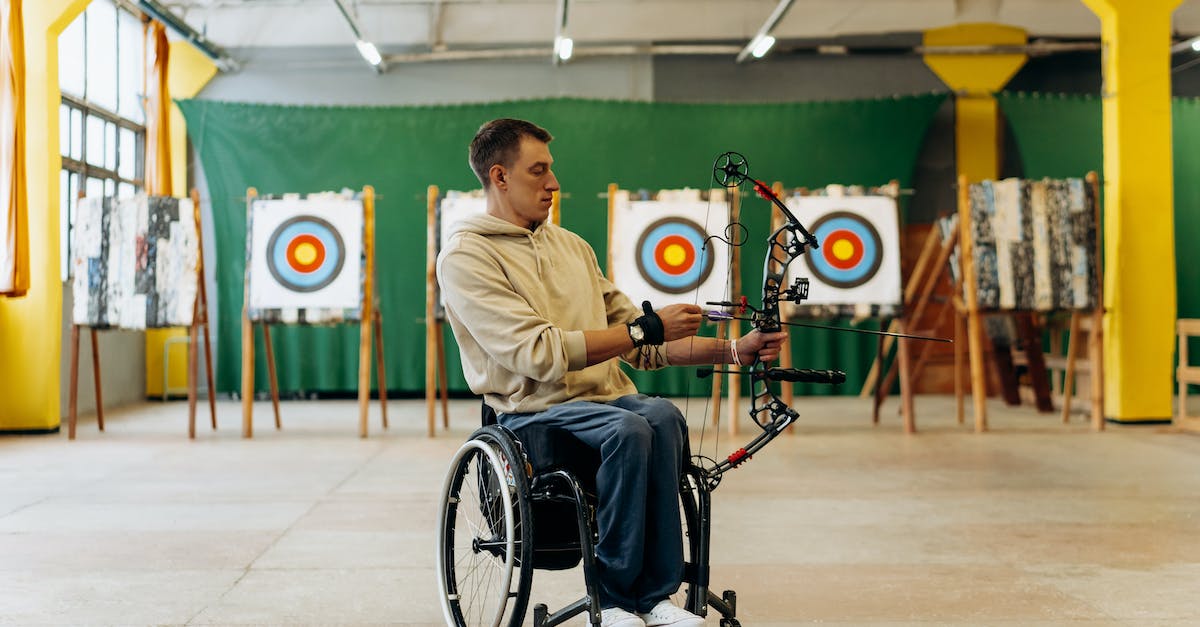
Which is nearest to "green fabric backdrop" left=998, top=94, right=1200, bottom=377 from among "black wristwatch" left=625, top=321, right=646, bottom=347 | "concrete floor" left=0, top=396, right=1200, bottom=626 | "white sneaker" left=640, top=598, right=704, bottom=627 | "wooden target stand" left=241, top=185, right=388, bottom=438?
"concrete floor" left=0, top=396, right=1200, bottom=626

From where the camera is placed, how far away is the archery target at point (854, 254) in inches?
202

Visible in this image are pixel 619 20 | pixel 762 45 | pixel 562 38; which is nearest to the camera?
pixel 562 38

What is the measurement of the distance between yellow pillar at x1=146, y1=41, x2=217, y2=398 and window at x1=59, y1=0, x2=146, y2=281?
0.71 ft

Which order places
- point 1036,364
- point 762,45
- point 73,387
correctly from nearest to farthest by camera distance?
point 73,387 < point 1036,364 < point 762,45

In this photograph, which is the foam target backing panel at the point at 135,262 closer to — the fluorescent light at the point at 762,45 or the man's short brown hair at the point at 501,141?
the fluorescent light at the point at 762,45

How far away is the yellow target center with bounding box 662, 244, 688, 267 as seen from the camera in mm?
5258

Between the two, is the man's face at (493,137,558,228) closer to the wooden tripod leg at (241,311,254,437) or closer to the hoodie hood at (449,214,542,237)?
the hoodie hood at (449,214,542,237)

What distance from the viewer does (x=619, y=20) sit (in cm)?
741

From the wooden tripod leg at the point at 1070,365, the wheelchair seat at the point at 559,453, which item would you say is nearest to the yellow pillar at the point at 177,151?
the wooden tripod leg at the point at 1070,365

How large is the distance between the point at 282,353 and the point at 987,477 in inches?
188

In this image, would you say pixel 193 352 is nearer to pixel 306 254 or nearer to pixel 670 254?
pixel 306 254

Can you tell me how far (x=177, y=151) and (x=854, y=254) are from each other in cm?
454

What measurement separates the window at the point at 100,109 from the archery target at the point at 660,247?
9.67 ft

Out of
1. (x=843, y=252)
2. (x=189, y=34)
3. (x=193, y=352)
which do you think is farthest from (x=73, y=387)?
(x=843, y=252)
